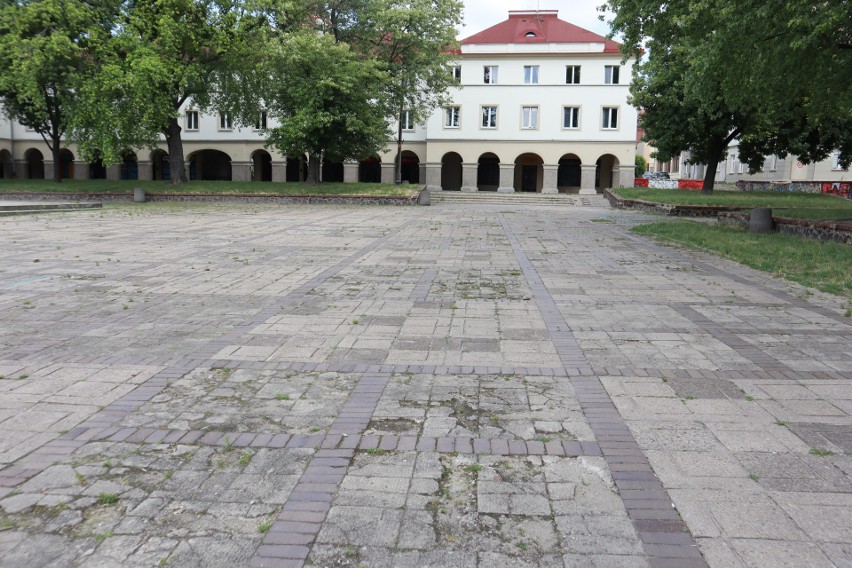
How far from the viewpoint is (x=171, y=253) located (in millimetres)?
12508

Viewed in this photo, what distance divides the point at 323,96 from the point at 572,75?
2221cm

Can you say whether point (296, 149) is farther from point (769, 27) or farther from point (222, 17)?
point (769, 27)

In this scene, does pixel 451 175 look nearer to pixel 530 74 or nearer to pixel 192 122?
pixel 530 74

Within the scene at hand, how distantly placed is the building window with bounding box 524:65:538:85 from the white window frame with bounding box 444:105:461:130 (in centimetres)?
526

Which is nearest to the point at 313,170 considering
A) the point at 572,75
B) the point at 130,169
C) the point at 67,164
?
the point at 572,75

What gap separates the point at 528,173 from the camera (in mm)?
51281

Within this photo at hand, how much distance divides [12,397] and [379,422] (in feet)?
8.82

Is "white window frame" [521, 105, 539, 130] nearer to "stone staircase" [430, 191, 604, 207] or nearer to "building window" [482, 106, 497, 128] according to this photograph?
"building window" [482, 106, 497, 128]

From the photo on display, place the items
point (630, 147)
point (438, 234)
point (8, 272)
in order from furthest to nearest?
point (630, 147) < point (438, 234) < point (8, 272)

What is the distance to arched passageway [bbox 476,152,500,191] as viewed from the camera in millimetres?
50781

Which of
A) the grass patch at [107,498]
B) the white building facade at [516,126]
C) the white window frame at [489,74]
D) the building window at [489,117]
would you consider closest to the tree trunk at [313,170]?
the white building facade at [516,126]

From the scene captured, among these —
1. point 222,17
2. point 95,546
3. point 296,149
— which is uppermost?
point 222,17

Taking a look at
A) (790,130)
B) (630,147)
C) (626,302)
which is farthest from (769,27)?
(630,147)

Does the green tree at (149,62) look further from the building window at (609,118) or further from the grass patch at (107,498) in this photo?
the grass patch at (107,498)
